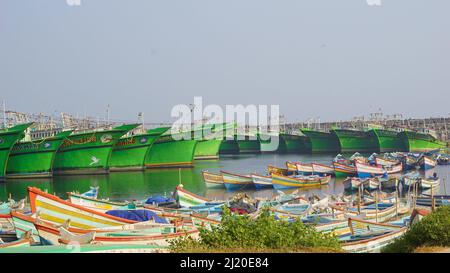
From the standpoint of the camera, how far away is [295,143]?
Answer: 2657 inches

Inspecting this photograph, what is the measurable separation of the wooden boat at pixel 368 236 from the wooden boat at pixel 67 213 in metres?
4.83

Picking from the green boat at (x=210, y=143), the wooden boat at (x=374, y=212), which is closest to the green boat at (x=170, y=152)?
the green boat at (x=210, y=143)

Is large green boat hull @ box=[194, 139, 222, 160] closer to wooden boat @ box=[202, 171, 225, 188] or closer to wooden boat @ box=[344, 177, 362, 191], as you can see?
wooden boat @ box=[202, 171, 225, 188]

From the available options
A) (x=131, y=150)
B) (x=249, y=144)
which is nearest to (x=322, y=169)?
(x=131, y=150)

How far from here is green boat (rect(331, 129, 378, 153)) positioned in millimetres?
57906

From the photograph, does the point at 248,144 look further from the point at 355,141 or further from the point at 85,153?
the point at 85,153

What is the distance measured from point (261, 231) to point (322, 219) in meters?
7.52

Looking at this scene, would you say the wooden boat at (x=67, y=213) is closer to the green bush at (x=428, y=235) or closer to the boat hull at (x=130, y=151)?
the green bush at (x=428, y=235)

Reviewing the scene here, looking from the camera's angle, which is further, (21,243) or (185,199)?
(185,199)

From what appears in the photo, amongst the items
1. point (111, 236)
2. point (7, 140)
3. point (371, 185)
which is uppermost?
point (7, 140)

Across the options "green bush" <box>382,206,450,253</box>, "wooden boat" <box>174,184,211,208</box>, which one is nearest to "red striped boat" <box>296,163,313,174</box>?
"wooden boat" <box>174,184,211,208</box>

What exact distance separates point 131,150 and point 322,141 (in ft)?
89.5

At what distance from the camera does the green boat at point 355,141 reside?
57.9 meters

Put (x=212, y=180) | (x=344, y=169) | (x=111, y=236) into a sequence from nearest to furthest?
(x=111, y=236) → (x=212, y=180) → (x=344, y=169)
